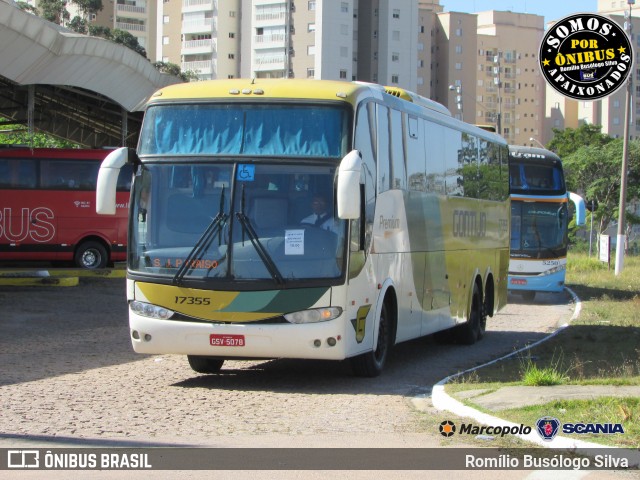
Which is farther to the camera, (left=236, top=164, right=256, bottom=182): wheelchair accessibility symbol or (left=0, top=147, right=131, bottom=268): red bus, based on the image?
(left=0, top=147, right=131, bottom=268): red bus

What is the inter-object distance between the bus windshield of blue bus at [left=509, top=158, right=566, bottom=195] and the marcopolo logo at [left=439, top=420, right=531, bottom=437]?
68.4 feet

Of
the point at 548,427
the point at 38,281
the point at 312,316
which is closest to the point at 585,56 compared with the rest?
the point at 312,316

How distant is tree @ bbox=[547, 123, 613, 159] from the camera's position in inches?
3091

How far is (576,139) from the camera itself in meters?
79.6

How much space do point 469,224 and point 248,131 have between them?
280 inches

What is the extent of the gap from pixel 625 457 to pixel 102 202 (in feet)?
21.4

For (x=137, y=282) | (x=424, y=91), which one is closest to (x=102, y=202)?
(x=137, y=282)

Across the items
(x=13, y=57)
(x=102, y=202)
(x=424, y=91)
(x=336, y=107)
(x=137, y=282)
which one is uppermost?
(x=424, y=91)

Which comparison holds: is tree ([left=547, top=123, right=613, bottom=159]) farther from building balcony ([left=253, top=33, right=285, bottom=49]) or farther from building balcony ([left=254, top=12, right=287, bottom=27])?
building balcony ([left=254, top=12, right=287, bottom=27])

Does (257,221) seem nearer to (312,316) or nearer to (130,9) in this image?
(312,316)

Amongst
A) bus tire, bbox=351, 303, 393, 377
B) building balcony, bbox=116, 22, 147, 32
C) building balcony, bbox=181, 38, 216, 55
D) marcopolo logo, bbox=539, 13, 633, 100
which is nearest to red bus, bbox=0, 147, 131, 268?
bus tire, bbox=351, 303, 393, 377

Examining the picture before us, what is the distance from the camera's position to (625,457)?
8.00 m

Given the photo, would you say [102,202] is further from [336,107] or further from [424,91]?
[424,91]

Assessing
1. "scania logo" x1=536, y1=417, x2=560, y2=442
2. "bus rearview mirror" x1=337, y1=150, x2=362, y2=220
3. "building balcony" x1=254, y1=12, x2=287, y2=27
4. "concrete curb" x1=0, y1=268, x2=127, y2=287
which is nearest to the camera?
"scania logo" x1=536, y1=417, x2=560, y2=442
